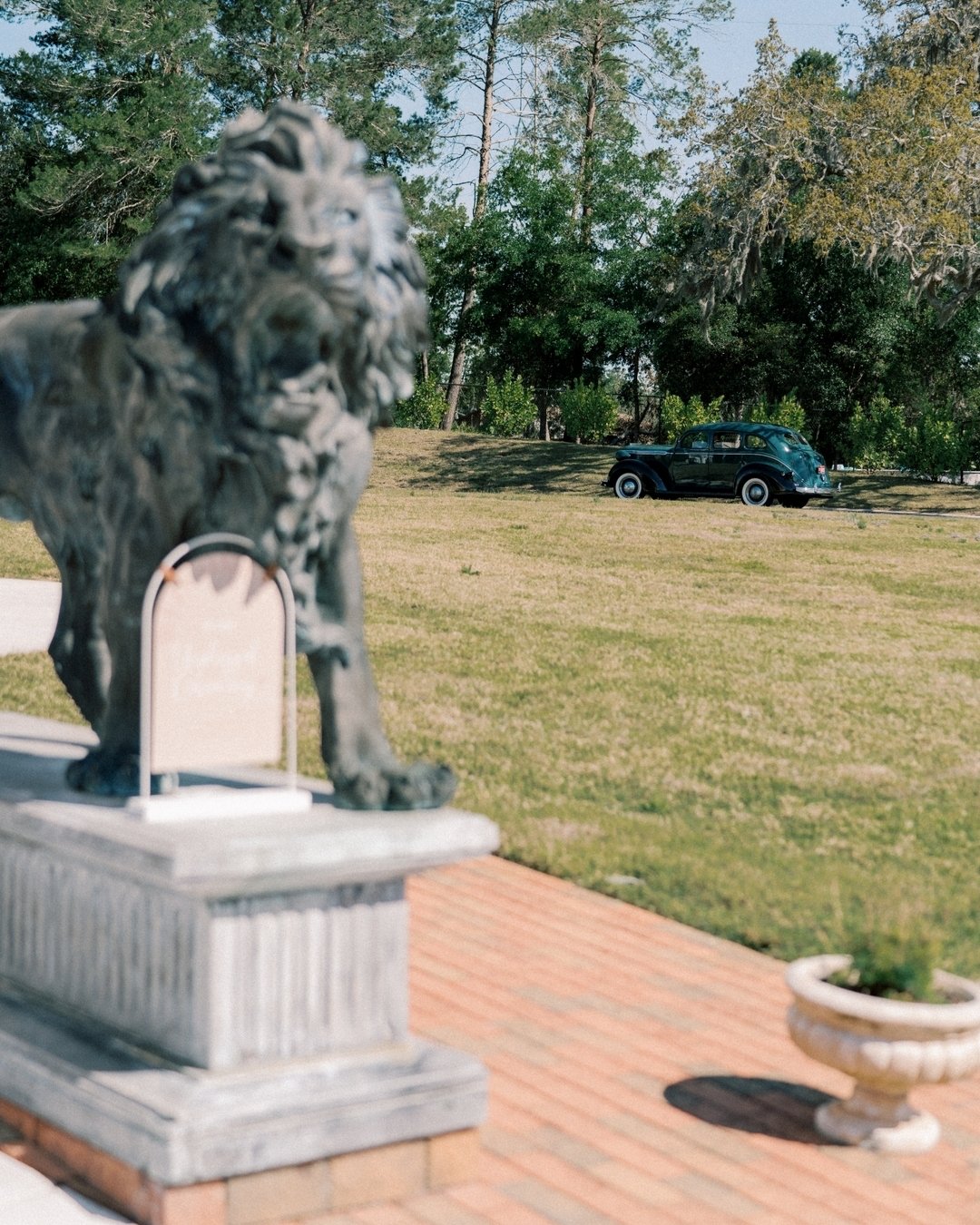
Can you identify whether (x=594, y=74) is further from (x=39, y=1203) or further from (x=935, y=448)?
(x=39, y=1203)

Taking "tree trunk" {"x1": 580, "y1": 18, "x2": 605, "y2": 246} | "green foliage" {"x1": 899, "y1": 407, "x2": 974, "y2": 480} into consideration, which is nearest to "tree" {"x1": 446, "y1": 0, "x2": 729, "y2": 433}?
"tree trunk" {"x1": 580, "y1": 18, "x2": 605, "y2": 246}

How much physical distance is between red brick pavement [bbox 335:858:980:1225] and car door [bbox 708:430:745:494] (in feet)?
65.5

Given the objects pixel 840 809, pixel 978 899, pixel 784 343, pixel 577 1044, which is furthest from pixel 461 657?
pixel 784 343

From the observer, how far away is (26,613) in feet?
43.1

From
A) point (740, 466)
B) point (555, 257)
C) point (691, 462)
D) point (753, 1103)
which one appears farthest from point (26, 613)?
point (555, 257)

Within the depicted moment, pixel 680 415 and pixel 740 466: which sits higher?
pixel 680 415

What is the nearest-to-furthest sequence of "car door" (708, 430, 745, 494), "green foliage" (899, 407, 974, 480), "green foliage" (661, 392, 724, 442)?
"car door" (708, 430, 745, 494), "green foliage" (899, 407, 974, 480), "green foliage" (661, 392, 724, 442)

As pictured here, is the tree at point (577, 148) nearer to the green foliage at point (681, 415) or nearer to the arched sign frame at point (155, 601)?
the green foliage at point (681, 415)

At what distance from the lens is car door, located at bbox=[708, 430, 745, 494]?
25734 millimetres

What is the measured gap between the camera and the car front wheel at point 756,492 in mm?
25438

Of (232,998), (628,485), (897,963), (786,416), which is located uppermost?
(786,416)

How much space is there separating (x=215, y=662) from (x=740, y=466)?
2255 cm

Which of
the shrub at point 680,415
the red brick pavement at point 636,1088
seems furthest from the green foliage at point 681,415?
the red brick pavement at point 636,1088

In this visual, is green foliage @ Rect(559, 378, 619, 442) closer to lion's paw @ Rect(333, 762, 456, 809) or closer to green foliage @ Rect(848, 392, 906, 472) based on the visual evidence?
green foliage @ Rect(848, 392, 906, 472)
